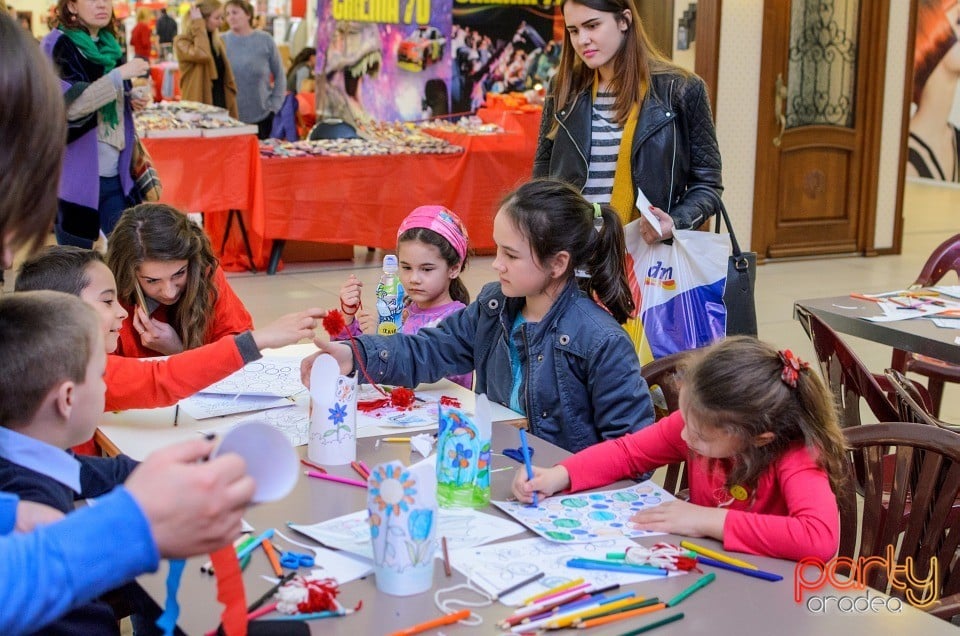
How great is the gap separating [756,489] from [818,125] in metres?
7.01

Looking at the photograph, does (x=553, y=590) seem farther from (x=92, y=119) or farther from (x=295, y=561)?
(x=92, y=119)

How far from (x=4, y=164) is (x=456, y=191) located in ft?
22.4

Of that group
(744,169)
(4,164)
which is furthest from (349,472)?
(744,169)

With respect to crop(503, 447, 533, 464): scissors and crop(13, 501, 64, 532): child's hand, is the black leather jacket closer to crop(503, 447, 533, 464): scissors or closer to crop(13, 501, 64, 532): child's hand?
crop(503, 447, 533, 464): scissors

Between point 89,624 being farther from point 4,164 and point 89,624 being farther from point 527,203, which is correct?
point 527,203

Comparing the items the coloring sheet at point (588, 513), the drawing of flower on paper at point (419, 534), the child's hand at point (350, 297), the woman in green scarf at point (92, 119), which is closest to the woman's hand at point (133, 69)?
the woman in green scarf at point (92, 119)

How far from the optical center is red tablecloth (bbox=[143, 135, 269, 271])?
7199mm

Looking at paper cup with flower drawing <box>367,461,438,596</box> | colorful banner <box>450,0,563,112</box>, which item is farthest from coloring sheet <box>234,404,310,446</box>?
colorful banner <box>450,0,563,112</box>

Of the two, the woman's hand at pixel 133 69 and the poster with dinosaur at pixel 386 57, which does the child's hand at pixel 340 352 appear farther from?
the poster with dinosaur at pixel 386 57

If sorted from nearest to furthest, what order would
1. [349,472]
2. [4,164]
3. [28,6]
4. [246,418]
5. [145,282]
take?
[4,164], [349,472], [246,418], [145,282], [28,6]

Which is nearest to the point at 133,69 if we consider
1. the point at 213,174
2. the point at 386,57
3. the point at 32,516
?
the point at 213,174

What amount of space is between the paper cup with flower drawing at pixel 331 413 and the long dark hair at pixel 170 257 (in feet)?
3.33

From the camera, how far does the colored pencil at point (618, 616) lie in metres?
1.54

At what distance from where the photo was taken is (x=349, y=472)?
216 cm
